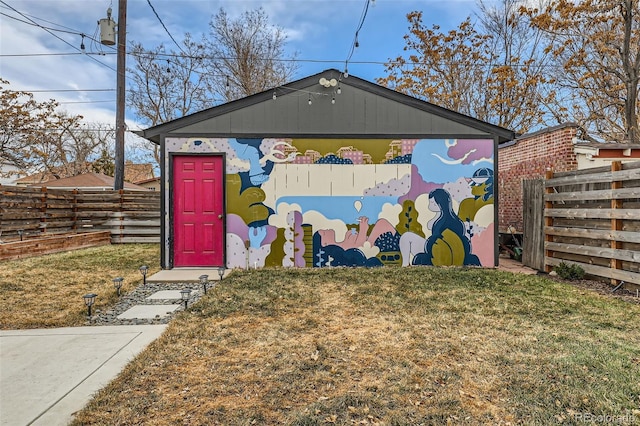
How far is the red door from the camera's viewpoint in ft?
21.5

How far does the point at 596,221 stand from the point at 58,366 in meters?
6.93

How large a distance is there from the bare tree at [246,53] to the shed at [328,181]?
12.2 meters

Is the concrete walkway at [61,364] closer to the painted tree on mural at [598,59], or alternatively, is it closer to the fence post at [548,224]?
the fence post at [548,224]

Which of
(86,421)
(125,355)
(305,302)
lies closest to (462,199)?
(305,302)

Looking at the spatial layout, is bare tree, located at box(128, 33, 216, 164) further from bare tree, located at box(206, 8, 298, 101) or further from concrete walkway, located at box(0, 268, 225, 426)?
concrete walkway, located at box(0, 268, 225, 426)

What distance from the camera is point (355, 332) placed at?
3.39 metres

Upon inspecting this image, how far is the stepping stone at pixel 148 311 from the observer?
402 centimetres

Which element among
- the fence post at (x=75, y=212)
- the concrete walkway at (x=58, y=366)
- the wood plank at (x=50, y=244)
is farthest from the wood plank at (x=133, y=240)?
the concrete walkway at (x=58, y=366)

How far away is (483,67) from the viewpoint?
17.0m

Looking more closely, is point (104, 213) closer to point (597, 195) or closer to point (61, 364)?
point (61, 364)

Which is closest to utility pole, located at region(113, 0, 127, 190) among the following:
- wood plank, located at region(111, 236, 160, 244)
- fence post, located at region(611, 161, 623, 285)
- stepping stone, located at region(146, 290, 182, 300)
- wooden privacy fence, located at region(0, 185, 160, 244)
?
wooden privacy fence, located at region(0, 185, 160, 244)

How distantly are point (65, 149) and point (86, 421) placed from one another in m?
26.3

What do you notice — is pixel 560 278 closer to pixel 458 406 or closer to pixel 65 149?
pixel 458 406

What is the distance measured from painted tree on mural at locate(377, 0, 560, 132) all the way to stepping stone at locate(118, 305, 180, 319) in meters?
15.8
